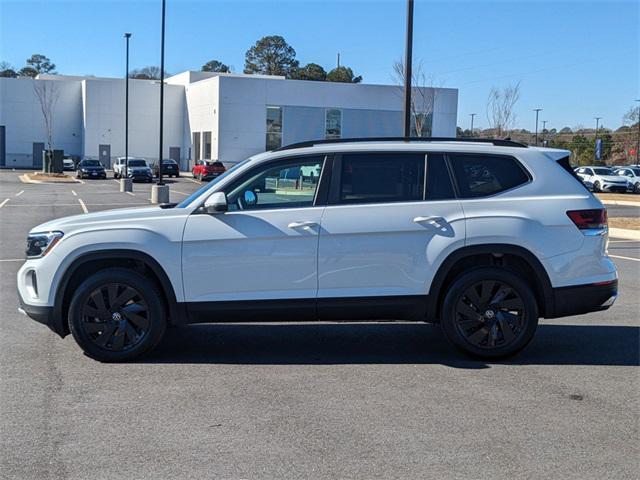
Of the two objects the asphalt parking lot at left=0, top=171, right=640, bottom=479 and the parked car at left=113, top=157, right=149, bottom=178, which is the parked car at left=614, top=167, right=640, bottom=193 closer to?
the parked car at left=113, top=157, right=149, bottom=178

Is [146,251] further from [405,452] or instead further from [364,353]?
[405,452]

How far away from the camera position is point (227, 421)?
4.95 meters

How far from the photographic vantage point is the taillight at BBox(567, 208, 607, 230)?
643cm

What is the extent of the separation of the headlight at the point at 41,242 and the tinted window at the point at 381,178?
8.07 feet

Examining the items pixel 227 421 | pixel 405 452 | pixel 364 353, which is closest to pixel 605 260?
pixel 364 353

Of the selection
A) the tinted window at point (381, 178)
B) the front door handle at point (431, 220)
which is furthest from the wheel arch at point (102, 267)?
the front door handle at point (431, 220)

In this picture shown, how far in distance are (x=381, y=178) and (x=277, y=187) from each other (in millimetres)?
909

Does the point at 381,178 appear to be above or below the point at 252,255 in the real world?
above

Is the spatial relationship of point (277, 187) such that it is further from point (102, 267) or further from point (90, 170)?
point (90, 170)

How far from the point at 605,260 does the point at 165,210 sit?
3851 mm

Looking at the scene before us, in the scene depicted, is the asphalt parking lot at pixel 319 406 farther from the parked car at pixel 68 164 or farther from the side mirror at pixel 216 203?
the parked car at pixel 68 164

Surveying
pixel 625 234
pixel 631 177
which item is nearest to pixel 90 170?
pixel 631 177

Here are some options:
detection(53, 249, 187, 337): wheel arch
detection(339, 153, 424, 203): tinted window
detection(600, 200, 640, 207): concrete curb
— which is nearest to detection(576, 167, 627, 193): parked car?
detection(600, 200, 640, 207): concrete curb

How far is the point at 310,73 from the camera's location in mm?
110250
